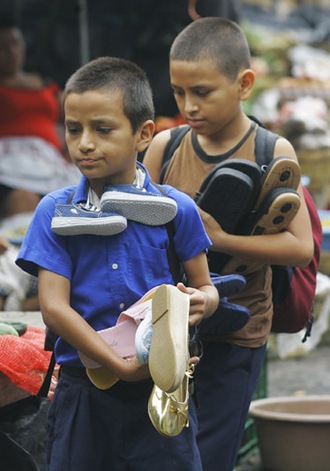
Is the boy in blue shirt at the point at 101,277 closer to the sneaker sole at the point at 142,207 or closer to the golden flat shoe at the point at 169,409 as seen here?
the sneaker sole at the point at 142,207

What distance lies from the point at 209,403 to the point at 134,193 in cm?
93

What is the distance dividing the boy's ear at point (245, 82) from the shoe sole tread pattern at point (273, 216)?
38 centimetres

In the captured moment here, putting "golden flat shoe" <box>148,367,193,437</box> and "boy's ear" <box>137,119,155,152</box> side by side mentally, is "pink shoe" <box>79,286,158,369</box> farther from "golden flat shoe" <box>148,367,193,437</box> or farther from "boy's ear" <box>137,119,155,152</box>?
"boy's ear" <box>137,119,155,152</box>

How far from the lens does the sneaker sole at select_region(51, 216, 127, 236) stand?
8.93 ft

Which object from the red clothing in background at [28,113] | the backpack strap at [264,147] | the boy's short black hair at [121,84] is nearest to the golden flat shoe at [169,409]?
the boy's short black hair at [121,84]

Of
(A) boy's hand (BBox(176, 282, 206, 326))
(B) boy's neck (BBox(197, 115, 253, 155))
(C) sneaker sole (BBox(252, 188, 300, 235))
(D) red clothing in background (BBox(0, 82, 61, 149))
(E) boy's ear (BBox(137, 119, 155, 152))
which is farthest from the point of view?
(D) red clothing in background (BBox(0, 82, 61, 149))

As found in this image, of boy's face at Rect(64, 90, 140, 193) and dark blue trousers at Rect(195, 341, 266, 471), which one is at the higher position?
boy's face at Rect(64, 90, 140, 193)

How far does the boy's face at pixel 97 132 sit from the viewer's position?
9.07ft

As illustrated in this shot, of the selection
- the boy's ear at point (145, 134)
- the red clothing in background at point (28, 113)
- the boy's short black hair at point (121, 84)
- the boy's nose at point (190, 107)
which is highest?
the boy's short black hair at point (121, 84)

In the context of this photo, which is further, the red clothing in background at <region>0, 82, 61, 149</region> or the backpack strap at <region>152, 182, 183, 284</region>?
the red clothing in background at <region>0, 82, 61, 149</region>

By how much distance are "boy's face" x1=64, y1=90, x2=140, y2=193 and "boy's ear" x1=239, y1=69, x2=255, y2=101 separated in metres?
0.80

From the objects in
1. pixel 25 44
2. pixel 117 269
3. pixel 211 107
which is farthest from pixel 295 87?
pixel 117 269

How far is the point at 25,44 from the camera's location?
9492 mm

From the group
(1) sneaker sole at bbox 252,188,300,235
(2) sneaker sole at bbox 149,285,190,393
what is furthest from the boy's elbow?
(2) sneaker sole at bbox 149,285,190,393
